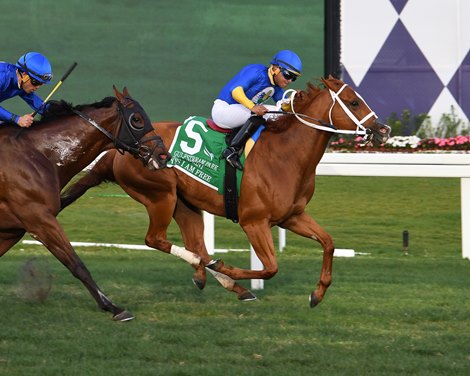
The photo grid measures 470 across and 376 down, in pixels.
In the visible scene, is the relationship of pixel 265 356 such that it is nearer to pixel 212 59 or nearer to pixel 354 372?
pixel 354 372

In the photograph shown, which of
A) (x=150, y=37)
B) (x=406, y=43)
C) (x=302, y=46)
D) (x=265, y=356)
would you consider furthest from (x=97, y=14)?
(x=265, y=356)

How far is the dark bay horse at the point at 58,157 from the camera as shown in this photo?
7340 mm

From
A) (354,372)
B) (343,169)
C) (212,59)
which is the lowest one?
(354,372)

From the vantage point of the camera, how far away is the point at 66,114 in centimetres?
771

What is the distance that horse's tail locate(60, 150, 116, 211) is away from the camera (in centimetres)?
881

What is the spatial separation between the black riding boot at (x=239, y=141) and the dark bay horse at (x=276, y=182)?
0.08 meters

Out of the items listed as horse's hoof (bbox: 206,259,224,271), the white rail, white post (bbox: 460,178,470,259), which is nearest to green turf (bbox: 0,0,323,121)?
the white rail

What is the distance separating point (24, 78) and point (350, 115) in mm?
2113

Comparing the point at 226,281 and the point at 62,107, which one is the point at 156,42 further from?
the point at 62,107

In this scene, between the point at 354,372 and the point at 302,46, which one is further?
the point at 302,46

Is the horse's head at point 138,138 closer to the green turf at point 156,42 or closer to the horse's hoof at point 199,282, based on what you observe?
the horse's hoof at point 199,282

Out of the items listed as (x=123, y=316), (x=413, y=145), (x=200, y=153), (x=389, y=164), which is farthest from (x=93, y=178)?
(x=413, y=145)

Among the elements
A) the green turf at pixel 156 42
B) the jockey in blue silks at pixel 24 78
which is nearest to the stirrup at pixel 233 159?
the jockey in blue silks at pixel 24 78

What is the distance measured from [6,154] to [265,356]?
2081 millimetres
